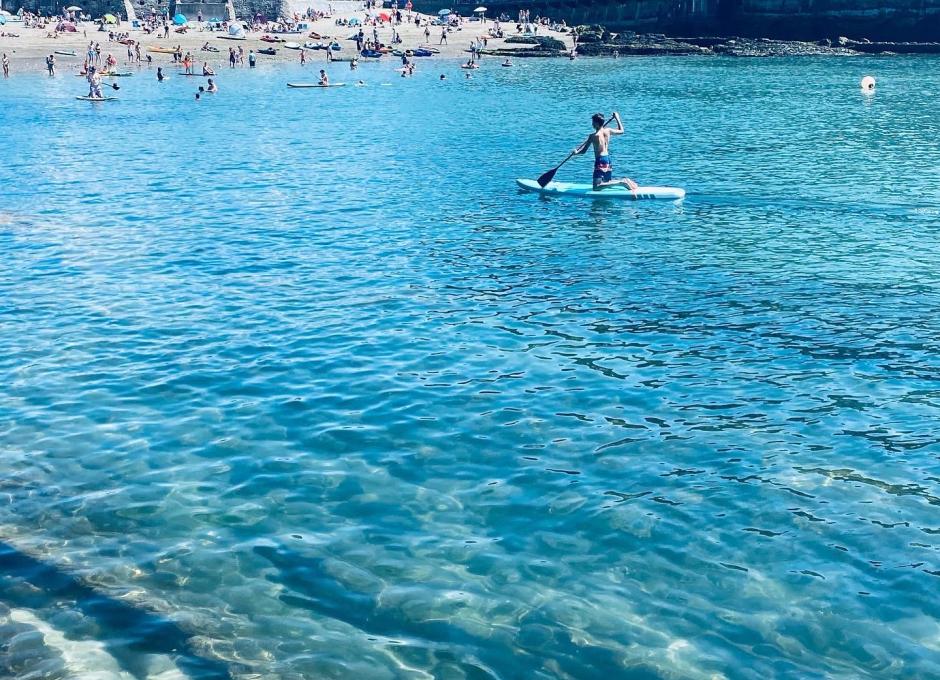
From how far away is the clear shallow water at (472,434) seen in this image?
931cm

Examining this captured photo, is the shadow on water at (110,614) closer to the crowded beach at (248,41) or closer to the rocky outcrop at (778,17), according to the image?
the crowded beach at (248,41)

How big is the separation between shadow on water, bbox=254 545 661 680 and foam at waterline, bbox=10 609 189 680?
1.47m

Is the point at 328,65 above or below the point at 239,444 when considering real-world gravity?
above

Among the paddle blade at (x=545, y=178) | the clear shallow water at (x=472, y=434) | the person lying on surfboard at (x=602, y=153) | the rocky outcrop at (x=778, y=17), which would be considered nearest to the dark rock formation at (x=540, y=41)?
the rocky outcrop at (x=778, y=17)

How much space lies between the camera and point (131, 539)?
10992 millimetres

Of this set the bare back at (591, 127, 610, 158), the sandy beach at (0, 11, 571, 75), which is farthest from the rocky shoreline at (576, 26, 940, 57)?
the bare back at (591, 127, 610, 158)

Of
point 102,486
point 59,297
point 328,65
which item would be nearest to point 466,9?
point 328,65

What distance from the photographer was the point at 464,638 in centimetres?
919

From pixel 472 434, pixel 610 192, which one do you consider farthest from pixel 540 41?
pixel 472 434

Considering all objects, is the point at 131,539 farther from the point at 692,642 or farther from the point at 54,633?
the point at 692,642

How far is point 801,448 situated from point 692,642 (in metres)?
4.87

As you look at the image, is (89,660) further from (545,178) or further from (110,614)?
(545,178)

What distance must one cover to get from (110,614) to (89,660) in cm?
73

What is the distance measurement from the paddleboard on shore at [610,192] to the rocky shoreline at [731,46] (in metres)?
76.7
